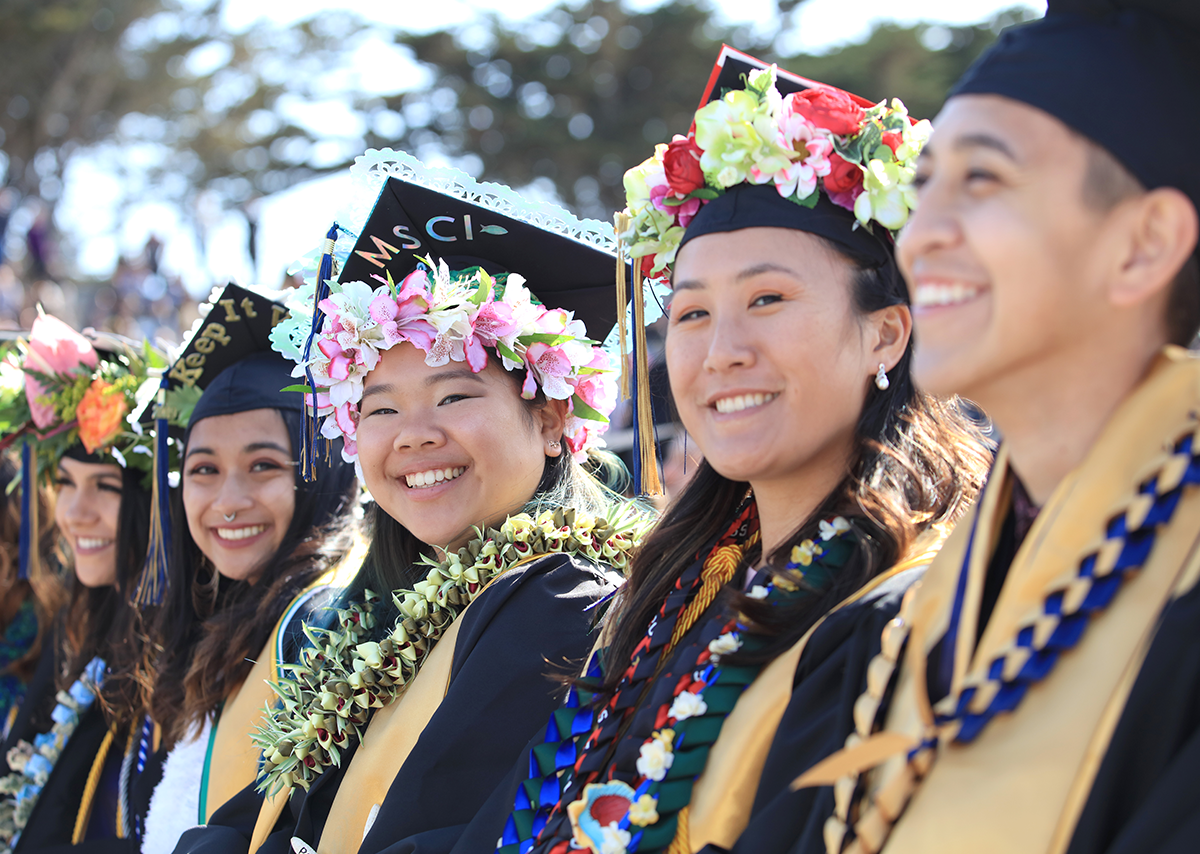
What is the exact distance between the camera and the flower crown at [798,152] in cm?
210

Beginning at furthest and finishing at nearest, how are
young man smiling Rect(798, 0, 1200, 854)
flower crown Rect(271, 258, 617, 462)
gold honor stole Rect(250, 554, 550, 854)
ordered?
flower crown Rect(271, 258, 617, 462)
gold honor stole Rect(250, 554, 550, 854)
young man smiling Rect(798, 0, 1200, 854)

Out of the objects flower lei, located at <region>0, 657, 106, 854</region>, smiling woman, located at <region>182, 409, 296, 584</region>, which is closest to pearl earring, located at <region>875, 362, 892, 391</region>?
smiling woman, located at <region>182, 409, 296, 584</region>

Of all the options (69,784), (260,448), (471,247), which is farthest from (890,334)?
(69,784)

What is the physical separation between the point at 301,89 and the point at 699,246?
1030 inches

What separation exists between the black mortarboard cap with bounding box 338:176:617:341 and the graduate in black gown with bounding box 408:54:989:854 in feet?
2.88

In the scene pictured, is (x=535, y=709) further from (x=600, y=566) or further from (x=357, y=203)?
(x=357, y=203)

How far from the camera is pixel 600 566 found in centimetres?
298

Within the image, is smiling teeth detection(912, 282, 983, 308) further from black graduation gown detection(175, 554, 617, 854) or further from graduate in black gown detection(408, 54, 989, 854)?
black graduation gown detection(175, 554, 617, 854)

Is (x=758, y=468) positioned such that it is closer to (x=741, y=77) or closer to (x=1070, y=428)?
(x=1070, y=428)

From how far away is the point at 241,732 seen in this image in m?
3.59

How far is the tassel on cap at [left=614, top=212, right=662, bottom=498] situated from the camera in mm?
2543

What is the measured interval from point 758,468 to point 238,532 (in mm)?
2452

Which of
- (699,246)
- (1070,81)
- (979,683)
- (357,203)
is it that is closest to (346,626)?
(357,203)

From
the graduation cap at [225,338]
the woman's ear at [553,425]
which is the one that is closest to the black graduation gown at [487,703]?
the woman's ear at [553,425]
